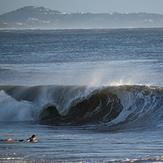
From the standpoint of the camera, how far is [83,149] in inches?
427

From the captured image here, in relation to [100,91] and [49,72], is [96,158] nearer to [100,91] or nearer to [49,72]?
[100,91]

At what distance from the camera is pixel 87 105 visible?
18.2 m

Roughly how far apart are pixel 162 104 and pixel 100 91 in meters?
3.23

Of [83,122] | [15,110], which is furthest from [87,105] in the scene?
[15,110]

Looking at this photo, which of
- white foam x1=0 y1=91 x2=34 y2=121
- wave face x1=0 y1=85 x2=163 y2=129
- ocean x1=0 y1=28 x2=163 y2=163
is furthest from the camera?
white foam x1=0 y1=91 x2=34 y2=121

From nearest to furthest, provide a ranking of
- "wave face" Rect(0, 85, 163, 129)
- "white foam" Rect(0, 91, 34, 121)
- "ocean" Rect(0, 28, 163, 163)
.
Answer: "ocean" Rect(0, 28, 163, 163) < "wave face" Rect(0, 85, 163, 129) < "white foam" Rect(0, 91, 34, 121)

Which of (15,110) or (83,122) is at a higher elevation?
(15,110)

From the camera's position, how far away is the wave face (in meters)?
16.5

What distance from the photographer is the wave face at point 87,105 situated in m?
16.5

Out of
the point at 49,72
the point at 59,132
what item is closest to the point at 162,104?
the point at 59,132

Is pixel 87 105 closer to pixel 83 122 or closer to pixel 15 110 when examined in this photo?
pixel 83 122

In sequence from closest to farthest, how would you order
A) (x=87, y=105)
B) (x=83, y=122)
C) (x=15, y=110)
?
1. (x=83, y=122)
2. (x=15, y=110)
3. (x=87, y=105)

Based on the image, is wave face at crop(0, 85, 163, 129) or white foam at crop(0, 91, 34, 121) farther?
white foam at crop(0, 91, 34, 121)

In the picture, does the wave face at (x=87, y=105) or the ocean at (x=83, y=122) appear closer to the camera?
the ocean at (x=83, y=122)
